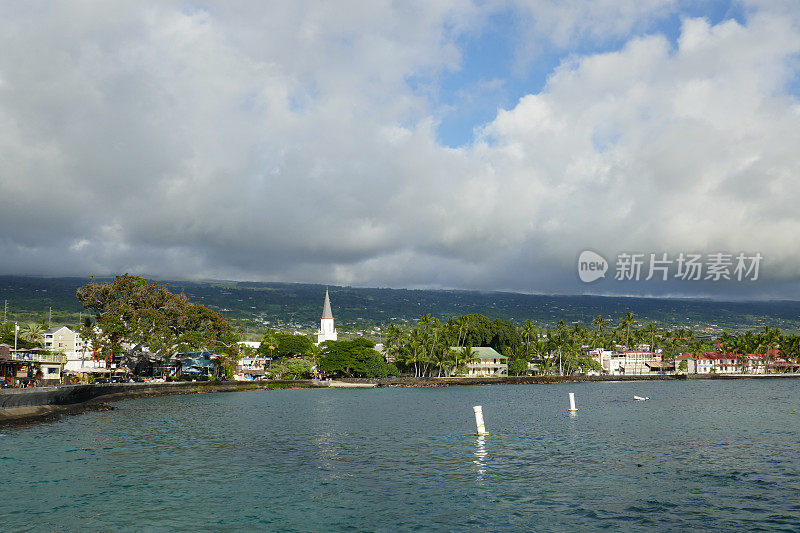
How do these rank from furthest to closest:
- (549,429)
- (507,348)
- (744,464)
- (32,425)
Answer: (507,348)
(32,425)
(549,429)
(744,464)

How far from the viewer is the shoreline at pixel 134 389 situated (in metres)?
58.7

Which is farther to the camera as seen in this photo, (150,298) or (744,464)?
(150,298)

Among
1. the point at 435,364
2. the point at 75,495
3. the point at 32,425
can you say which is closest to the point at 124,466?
the point at 75,495

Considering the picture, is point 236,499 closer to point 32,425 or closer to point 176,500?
point 176,500

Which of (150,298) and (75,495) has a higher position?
(150,298)

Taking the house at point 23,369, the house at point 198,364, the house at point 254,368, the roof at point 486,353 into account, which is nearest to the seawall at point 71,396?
the house at point 23,369

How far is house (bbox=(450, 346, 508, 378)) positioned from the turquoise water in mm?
134908

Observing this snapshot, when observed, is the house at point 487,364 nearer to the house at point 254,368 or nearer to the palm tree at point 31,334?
the house at point 254,368

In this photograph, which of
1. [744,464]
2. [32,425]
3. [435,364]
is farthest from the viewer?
[435,364]

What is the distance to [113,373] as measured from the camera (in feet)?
405

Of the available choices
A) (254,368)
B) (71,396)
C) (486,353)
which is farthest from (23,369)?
(486,353)

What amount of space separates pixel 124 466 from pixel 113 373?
101 meters

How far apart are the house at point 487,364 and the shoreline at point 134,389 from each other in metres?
18.0

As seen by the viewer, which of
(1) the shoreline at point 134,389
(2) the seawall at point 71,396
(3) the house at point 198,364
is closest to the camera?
(2) the seawall at point 71,396
